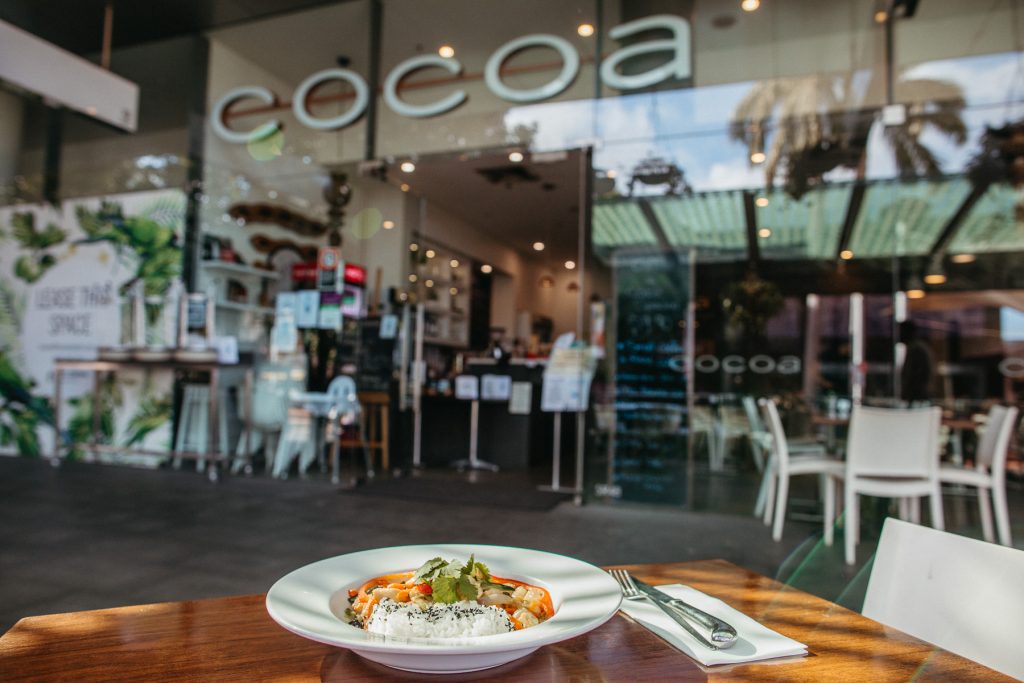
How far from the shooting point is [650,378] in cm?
535

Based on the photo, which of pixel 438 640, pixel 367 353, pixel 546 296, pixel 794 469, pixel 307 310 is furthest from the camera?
pixel 546 296

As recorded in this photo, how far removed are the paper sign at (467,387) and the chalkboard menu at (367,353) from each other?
1058 millimetres

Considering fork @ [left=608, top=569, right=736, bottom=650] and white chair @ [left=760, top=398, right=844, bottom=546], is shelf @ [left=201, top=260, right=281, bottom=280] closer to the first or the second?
white chair @ [left=760, top=398, right=844, bottom=546]

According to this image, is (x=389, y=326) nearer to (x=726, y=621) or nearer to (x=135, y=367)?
(x=135, y=367)

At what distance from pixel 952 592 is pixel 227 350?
642 centimetres

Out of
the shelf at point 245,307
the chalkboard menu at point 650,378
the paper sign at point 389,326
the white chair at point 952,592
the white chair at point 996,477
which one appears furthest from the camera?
the paper sign at point 389,326

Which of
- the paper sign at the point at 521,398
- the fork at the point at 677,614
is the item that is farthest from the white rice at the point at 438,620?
the paper sign at the point at 521,398

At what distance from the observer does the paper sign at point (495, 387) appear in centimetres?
747

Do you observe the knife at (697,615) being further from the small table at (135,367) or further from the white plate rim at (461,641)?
the small table at (135,367)

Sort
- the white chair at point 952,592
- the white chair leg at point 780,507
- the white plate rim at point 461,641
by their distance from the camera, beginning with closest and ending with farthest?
the white plate rim at point 461,641, the white chair at point 952,592, the white chair leg at point 780,507

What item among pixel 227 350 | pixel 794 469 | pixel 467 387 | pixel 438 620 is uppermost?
pixel 227 350

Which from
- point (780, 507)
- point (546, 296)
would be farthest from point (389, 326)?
point (780, 507)

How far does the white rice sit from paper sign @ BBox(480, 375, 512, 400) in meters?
6.76

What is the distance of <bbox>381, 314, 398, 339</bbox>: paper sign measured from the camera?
6.62 m
